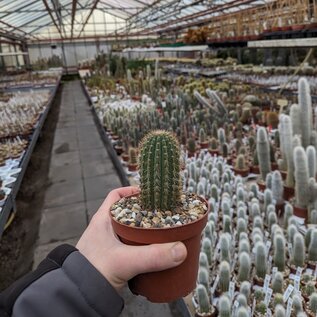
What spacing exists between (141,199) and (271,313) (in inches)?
41.6

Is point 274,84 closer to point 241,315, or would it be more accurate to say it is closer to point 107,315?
point 241,315

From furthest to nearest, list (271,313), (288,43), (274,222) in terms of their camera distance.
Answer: (288,43), (274,222), (271,313)

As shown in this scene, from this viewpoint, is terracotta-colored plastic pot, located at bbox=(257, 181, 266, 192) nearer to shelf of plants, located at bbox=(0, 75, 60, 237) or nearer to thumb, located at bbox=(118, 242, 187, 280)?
shelf of plants, located at bbox=(0, 75, 60, 237)

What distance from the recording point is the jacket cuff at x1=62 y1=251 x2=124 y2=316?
737 millimetres

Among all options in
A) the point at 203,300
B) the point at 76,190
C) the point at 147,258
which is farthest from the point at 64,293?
the point at 76,190

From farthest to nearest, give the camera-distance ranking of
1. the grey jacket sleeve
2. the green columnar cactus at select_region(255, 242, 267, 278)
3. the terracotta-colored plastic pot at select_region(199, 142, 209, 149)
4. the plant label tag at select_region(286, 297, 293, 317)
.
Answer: the terracotta-colored plastic pot at select_region(199, 142, 209, 149) < the green columnar cactus at select_region(255, 242, 267, 278) < the plant label tag at select_region(286, 297, 293, 317) < the grey jacket sleeve

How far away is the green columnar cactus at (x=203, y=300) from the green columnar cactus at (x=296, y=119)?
1845 mm

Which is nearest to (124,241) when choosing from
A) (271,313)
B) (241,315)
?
(241,315)

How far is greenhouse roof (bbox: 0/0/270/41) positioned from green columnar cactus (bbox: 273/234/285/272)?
11.3 meters

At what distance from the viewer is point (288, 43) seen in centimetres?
Answer: 296

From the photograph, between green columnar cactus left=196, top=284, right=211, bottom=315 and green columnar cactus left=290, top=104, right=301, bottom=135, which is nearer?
green columnar cactus left=196, top=284, right=211, bottom=315

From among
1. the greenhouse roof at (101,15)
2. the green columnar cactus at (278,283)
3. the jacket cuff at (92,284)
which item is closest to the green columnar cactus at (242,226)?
the green columnar cactus at (278,283)

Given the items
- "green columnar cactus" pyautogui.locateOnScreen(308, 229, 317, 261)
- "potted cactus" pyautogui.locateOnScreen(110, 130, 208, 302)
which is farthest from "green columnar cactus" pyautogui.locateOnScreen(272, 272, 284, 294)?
"potted cactus" pyautogui.locateOnScreen(110, 130, 208, 302)

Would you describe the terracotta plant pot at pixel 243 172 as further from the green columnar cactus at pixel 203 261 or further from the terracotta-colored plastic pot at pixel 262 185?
the green columnar cactus at pixel 203 261
